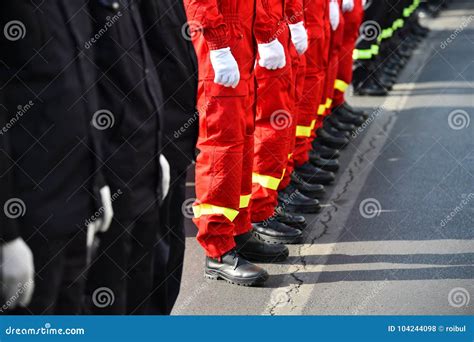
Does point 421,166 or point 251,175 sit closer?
point 251,175

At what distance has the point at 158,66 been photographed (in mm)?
3035

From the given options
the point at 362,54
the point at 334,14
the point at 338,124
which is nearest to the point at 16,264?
the point at 334,14

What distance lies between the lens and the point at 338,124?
8.16 metres

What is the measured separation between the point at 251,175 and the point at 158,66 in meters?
1.99

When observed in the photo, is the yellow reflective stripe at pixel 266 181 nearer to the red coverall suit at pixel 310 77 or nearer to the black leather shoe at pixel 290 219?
the black leather shoe at pixel 290 219

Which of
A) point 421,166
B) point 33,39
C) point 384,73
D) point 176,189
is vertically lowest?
point 384,73

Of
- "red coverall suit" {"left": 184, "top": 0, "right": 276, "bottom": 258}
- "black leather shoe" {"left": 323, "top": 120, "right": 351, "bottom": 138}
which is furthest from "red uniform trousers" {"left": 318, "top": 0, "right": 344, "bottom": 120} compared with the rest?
"red coverall suit" {"left": 184, "top": 0, "right": 276, "bottom": 258}

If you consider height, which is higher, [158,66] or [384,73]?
[158,66]

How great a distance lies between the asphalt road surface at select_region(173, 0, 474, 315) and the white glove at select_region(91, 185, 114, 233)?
179 cm

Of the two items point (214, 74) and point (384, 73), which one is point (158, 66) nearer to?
point (214, 74)

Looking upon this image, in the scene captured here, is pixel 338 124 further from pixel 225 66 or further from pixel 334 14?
pixel 225 66

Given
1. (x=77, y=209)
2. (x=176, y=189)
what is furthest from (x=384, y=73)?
(x=77, y=209)

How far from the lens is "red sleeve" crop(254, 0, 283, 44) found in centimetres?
495

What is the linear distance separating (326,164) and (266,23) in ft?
6.99
